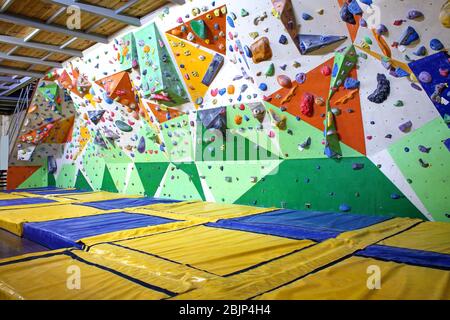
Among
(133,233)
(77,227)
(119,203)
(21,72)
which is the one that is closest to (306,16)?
(133,233)

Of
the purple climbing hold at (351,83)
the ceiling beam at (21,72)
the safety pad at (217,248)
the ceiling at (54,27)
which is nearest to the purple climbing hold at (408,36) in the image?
the purple climbing hold at (351,83)

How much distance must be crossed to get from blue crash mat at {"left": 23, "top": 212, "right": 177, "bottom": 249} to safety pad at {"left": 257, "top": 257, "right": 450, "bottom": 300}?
1751 mm

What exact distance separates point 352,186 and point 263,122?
1.31 m

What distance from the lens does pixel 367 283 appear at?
5.59 ft

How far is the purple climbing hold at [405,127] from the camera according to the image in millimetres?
3214

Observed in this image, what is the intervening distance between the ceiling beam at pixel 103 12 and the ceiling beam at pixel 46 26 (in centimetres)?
88

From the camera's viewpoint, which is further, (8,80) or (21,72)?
(8,80)

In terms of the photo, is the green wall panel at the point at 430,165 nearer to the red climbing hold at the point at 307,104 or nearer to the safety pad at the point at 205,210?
the red climbing hold at the point at 307,104

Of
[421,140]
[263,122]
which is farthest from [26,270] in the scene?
[421,140]

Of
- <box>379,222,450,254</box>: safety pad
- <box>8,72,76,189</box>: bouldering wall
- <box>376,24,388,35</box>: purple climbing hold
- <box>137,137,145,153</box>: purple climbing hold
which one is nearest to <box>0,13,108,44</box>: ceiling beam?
<box>137,137,145,153</box>: purple climbing hold

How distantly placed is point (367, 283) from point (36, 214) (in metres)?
3.81

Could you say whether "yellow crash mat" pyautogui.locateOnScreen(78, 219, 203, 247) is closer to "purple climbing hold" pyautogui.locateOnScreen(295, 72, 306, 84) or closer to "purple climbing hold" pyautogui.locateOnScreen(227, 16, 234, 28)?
"purple climbing hold" pyautogui.locateOnScreen(295, 72, 306, 84)

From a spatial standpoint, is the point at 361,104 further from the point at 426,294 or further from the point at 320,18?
the point at 426,294

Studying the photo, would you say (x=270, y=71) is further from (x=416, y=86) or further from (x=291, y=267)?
(x=291, y=267)
